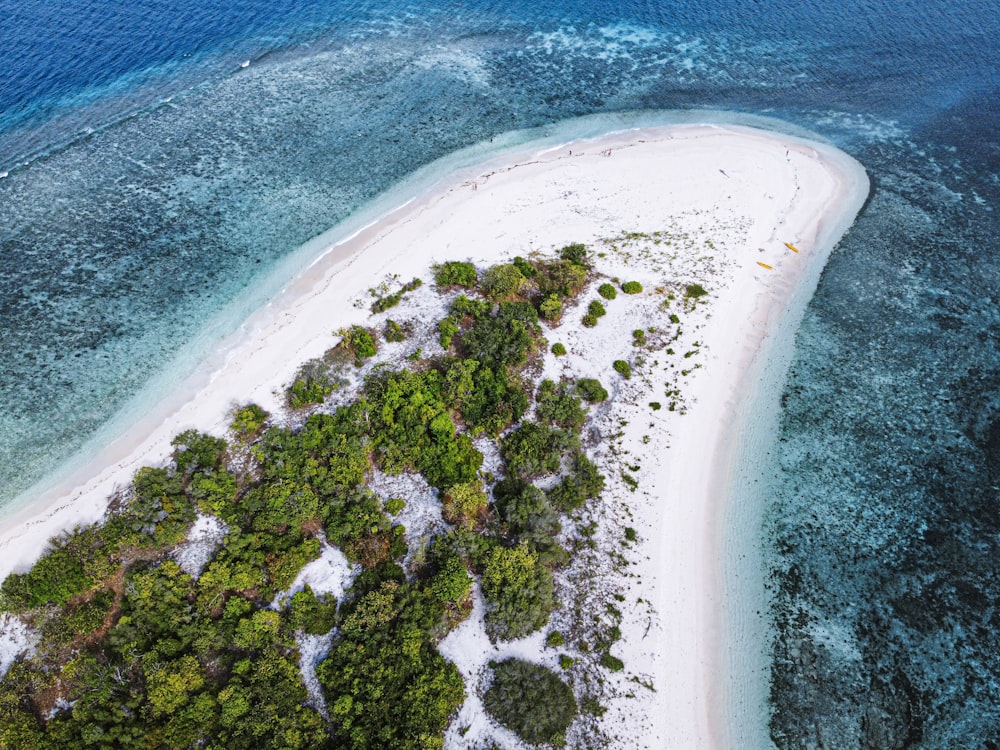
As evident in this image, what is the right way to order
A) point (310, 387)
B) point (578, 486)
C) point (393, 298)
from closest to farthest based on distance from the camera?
point (578, 486), point (310, 387), point (393, 298)

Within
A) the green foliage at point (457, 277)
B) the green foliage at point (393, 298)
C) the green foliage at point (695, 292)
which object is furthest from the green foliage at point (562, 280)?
the green foliage at point (393, 298)

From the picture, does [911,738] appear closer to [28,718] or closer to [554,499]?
[554,499]

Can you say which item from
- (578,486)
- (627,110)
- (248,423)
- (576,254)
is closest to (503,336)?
(576,254)

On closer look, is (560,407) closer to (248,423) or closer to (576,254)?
(576,254)

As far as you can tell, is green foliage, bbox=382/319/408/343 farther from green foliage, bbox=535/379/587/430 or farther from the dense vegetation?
green foliage, bbox=535/379/587/430

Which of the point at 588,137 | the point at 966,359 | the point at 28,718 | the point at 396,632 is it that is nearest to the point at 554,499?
the point at 396,632
